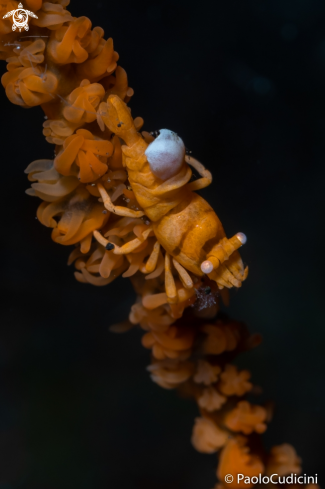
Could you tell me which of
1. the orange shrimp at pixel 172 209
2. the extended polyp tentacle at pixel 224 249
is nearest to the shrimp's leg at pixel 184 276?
the orange shrimp at pixel 172 209

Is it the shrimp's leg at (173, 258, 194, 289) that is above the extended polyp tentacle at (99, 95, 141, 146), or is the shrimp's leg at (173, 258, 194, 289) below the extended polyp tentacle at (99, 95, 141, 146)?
below

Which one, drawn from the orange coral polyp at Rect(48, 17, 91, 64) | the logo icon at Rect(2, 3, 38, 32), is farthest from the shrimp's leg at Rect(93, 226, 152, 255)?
the logo icon at Rect(2, 3, 38, 32)

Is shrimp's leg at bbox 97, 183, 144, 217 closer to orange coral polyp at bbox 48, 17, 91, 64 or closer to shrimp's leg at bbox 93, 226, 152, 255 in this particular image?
shrimp's leg at bbox 93, 226, 152, 255

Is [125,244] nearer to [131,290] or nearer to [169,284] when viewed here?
[169,284]

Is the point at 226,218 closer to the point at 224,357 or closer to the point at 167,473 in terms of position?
the point at 224,357

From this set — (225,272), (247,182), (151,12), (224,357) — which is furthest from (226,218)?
(151,12)
